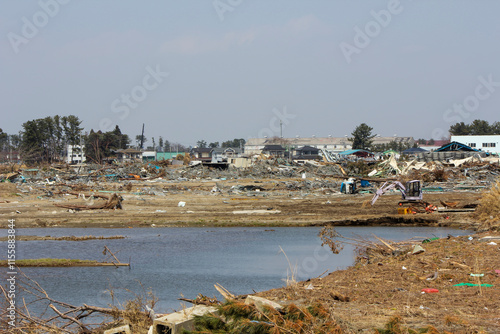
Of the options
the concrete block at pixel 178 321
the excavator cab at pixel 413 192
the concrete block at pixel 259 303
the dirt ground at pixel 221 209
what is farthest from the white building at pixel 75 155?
the concrete block at pixel 259 303

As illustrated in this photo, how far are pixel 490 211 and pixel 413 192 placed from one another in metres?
6.92

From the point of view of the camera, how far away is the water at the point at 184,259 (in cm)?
1488

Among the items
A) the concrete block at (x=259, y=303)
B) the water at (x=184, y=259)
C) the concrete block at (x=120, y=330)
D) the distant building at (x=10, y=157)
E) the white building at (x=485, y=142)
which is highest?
the white building at (x=485, y=142)

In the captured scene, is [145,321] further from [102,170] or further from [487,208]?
[102,170]

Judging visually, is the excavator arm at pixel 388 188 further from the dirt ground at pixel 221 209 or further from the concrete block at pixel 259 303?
the concrete block at pixel 259 303

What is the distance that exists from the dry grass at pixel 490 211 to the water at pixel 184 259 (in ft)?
4.00

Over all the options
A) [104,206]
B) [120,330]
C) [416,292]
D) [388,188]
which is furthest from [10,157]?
[416,292]

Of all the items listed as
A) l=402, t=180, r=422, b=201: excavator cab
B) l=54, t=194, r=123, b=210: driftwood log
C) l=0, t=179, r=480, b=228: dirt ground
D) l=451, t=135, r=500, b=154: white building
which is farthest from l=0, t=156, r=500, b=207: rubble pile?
l=451, t=135, r=500, b=154: white building

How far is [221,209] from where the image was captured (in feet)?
99.3

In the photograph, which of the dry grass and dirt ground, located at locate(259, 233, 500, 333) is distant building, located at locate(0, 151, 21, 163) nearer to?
the dry grass

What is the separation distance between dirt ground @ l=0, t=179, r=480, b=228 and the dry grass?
1.43 m

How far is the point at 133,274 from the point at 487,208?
49.5 ft

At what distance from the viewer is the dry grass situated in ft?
65.5

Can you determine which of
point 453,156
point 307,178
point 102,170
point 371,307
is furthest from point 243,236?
point 453,156
